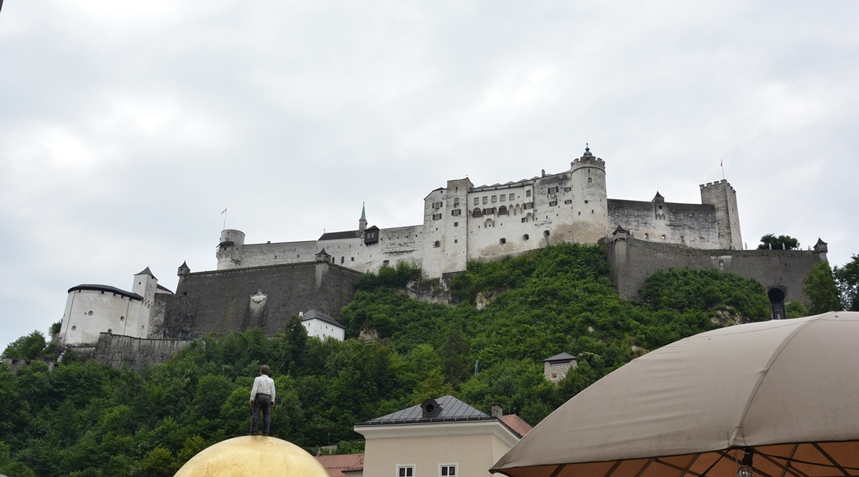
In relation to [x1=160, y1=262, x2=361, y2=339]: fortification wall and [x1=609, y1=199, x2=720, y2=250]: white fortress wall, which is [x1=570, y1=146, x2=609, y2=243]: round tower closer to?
[x1=609, y1=199, x2=720, y2=250]: white fortress wall

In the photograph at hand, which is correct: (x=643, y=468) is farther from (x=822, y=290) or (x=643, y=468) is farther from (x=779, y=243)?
(x=779, y=243)

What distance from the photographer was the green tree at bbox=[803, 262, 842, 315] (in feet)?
174

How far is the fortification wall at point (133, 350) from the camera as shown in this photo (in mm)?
61406

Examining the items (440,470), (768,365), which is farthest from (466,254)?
(768,365)

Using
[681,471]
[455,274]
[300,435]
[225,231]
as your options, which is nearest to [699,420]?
[681,471]

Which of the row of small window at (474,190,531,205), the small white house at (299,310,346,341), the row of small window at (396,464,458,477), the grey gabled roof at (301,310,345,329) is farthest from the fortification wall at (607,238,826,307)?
the row of small window at (396,464,458,477)

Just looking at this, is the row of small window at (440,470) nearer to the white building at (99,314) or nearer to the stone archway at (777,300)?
the stone archway at (777,300)

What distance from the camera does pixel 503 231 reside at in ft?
226

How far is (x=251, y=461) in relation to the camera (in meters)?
7.60

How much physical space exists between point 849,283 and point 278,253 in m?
43.5

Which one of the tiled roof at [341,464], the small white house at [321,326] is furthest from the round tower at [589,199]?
the tiled roof at [341,464]

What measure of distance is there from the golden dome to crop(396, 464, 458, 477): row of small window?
48.7ft

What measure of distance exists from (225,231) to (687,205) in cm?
3824

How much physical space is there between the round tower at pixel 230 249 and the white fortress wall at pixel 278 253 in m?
0.53
